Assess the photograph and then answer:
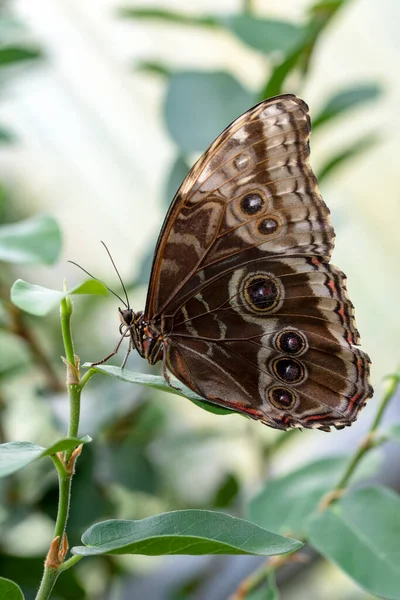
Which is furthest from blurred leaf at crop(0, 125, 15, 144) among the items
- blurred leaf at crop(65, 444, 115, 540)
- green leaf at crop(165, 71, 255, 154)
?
blurred leaf at crop(65, 444, 115, 540)

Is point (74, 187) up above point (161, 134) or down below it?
below

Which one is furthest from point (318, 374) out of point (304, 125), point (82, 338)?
point (82, 338)

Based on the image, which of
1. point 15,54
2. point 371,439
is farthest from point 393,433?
point 15,54

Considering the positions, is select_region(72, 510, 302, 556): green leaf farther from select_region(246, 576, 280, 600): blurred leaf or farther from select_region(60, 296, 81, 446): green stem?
select_region(246, 576, 280, 600): blurred leaf

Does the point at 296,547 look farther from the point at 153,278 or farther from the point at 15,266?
the point at 15,266

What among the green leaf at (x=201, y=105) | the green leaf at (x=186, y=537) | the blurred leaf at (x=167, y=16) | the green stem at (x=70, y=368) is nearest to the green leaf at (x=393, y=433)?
the green leaf at (x=186, y=537)

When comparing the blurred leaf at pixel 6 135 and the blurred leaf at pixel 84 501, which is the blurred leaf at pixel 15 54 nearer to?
the blurred leaf at pixel 6 135
